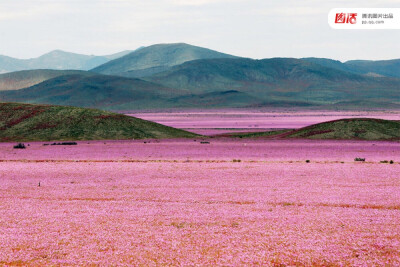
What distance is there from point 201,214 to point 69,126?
66.4m

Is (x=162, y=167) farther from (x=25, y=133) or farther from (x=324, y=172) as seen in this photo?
(x=25, y=133)

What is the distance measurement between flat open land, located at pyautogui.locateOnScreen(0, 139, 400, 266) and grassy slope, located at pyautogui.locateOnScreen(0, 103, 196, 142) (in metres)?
37.7

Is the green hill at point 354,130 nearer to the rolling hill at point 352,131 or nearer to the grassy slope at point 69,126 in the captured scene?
the rolling hill at point 352,131

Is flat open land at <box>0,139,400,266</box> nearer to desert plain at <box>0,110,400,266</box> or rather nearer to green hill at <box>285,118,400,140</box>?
desert plain at <box>0,110,400,266</box>

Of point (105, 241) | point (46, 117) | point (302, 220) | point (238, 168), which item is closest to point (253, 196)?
point (302, 220)

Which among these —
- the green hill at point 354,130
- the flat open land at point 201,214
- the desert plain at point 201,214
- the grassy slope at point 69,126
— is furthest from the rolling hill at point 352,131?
the flat open land at point 201,214

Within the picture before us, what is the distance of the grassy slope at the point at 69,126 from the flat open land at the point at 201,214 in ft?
124

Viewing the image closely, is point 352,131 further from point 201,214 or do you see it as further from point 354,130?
point 201,214

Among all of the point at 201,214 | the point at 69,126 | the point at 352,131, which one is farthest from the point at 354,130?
the point at 201,214

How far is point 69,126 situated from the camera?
8469 centimetres

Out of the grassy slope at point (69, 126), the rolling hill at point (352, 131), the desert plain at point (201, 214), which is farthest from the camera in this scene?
the grassy slope at point (69, 126)

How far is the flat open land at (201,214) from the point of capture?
15.6 metres

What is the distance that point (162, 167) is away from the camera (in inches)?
1619

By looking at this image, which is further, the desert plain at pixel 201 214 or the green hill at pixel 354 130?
the green hill at pixel 354 130
